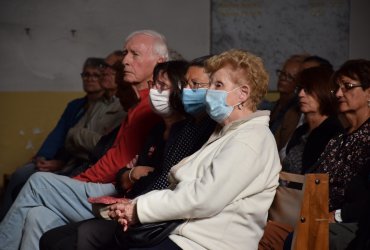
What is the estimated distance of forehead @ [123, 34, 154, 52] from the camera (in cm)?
425

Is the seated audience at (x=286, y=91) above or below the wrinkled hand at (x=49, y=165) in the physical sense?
above

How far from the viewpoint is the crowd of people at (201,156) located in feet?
9.21

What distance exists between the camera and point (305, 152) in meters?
3.91

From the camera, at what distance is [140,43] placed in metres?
4.27

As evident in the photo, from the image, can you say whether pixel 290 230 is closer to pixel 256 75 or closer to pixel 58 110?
pixel 256 75

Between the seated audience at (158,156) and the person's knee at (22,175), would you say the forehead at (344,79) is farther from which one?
the person's knee at (22,175)

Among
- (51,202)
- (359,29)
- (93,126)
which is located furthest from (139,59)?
(359,29)

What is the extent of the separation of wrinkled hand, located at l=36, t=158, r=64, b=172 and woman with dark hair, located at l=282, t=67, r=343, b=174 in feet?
6.42

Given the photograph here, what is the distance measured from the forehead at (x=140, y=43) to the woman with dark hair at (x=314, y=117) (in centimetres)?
84

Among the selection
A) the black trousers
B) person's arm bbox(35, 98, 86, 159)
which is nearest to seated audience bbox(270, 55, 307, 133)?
person's arm bbox(35, 98, 86, 159)

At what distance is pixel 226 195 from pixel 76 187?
1.36 metres

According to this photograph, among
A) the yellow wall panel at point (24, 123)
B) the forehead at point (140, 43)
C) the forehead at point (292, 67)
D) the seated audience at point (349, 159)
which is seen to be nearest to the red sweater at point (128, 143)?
the forehead at point (140, 43)

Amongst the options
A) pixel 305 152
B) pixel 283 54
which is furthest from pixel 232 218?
pixel 283 54

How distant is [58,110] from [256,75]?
3.93 m
